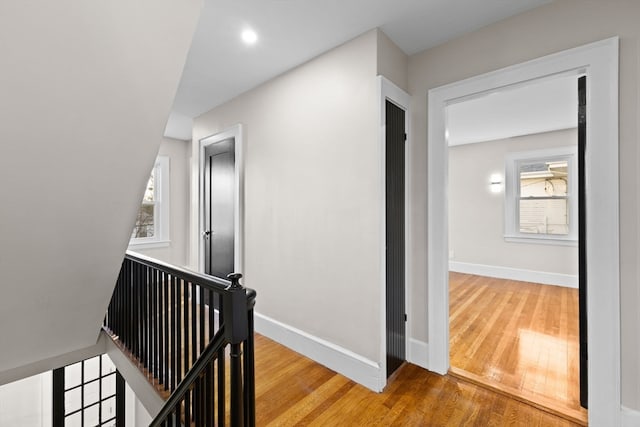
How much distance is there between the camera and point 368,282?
6.85 ft

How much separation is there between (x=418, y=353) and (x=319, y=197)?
1484 millimetres

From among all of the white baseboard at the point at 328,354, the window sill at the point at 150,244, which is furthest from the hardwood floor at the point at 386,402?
the window sill at the point at 150,244

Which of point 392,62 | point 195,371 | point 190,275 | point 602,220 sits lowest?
point 195,371

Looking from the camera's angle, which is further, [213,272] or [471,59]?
[213,272]

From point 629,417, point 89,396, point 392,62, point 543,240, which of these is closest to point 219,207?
point 392,62

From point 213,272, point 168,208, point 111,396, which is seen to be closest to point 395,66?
point 213,272

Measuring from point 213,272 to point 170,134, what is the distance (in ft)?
8.73

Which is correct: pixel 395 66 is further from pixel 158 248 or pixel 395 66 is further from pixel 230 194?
pixel 158 248

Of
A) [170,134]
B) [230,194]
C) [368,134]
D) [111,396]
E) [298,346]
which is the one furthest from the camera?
[170,134]

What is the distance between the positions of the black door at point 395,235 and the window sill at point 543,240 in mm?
3815

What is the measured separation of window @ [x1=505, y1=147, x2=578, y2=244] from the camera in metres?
4.57

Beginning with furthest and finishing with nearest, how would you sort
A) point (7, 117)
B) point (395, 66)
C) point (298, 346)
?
point (298, 346), point (395, 66), point (7, 117)

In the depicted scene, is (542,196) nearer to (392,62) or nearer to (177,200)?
(392,62)

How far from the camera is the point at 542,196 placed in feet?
15.9
